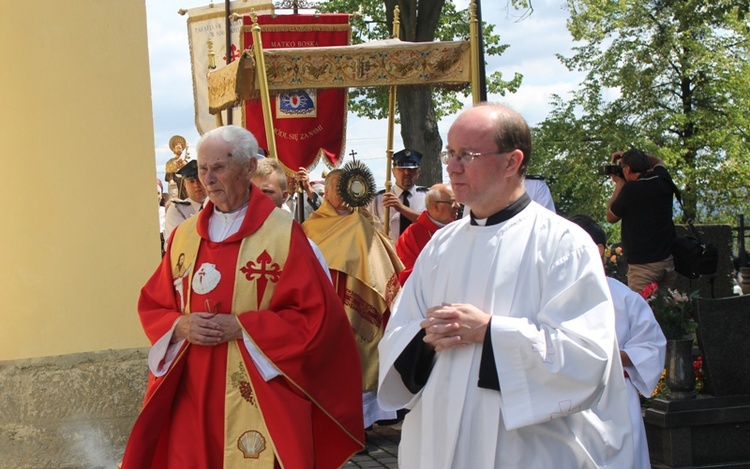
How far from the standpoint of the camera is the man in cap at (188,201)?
25.7ft

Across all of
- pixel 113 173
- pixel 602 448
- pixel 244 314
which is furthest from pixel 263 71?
pixel 602 448

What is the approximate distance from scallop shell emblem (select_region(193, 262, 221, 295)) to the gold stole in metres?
0.04

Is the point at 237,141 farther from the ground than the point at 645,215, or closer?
farther from the ground

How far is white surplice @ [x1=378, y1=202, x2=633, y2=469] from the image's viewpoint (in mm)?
3043

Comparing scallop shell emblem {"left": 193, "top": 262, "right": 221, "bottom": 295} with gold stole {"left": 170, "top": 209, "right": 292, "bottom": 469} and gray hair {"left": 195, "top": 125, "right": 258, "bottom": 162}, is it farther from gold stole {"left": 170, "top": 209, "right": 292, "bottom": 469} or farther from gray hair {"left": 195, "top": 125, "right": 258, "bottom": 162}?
gray hair {"left": 195, "top": 125, "right": 258, "bottom": 162}

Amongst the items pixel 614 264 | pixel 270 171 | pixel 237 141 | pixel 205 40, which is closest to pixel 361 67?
pixel 270 171

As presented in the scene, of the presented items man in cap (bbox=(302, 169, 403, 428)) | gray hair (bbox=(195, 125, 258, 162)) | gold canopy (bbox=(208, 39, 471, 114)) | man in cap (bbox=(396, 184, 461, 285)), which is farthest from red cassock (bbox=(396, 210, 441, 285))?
gray hair (bbox=(195, 125, 258, 162))

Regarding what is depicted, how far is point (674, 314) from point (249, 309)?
2566mm

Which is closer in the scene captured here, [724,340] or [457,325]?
[457,325]

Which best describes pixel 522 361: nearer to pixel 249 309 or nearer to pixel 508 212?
pixel 508 212

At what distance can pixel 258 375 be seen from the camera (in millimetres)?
4504

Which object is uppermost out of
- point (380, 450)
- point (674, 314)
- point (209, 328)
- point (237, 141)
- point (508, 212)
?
point (237, 141)

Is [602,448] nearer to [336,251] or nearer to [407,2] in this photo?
[336,251]

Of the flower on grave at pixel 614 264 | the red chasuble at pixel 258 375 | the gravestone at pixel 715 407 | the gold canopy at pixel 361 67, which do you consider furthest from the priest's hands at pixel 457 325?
the flower on grave at pixel 614 264
